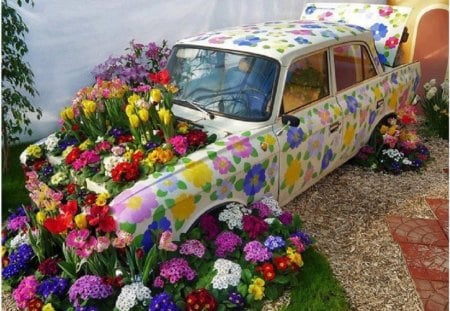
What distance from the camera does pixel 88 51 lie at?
→ 233 inches

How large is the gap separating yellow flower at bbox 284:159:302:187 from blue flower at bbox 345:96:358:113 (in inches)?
35.7

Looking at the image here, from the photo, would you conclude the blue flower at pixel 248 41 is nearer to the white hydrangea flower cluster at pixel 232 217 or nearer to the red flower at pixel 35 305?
the white hydrangea flower cluster at pixel 232 217

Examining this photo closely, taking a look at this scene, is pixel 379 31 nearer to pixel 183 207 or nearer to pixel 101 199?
pixel 183 207

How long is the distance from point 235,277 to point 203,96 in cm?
158

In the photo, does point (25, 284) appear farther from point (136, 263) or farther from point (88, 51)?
point (88, 51)

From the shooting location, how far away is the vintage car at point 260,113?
2918 millimetres

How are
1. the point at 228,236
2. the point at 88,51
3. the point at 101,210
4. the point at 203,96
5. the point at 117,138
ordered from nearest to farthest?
the point at 101,210 → the point at 228,236 → the point at 117,138 → the point at 203,96 → the point at 88,51

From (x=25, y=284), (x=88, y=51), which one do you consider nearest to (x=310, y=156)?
(x=25, y=284)

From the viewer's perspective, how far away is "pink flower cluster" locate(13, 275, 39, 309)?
2775 millimetres

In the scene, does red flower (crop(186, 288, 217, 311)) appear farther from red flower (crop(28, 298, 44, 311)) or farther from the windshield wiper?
the windshield wiper

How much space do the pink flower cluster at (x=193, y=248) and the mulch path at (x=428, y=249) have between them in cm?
160

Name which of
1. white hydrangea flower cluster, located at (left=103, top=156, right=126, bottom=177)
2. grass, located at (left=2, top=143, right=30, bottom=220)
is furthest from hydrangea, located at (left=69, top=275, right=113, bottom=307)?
grass, located at (left=2, top=143, right=30, bottom=220)

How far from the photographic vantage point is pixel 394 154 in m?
5.02

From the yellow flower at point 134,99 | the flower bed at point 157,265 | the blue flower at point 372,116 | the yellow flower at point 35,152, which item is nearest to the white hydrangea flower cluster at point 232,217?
the flower bed at point 157,265
